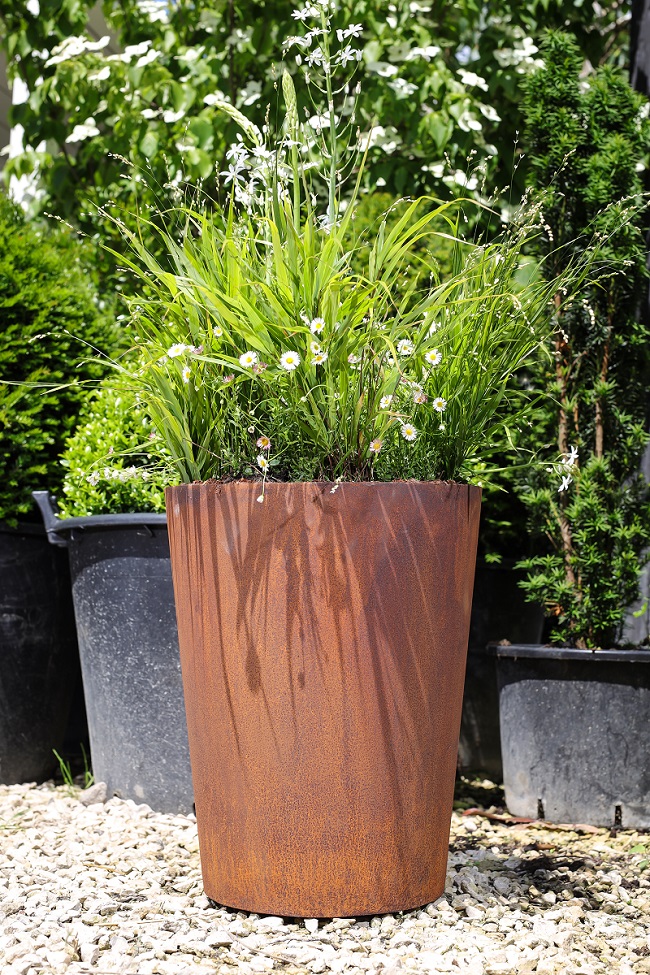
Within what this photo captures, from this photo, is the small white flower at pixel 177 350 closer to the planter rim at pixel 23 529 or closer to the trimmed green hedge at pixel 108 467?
the trimmed green hedge at pixel 108 467

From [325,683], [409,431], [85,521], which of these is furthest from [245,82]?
[325,683]

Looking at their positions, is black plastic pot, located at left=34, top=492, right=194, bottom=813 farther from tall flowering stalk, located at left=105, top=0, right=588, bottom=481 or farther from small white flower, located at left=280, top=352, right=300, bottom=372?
small white flower, located at left=280, top=352, right=300, bottom=372

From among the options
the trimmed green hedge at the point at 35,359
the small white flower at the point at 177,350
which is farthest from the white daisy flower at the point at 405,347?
the trimmed green hedge at the point at 35,359

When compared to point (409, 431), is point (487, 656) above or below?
below

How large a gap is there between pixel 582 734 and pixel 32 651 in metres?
1.61

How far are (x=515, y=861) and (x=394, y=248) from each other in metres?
1.39

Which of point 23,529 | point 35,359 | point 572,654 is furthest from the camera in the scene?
point 35,359

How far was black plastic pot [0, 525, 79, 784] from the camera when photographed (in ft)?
9.51

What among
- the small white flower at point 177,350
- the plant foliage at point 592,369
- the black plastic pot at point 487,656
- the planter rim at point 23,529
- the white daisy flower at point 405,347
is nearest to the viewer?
the small white flower at point 177,350

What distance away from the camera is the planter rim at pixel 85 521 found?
256 cm

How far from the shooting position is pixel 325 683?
173 cm

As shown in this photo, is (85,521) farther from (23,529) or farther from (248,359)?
(248,359)

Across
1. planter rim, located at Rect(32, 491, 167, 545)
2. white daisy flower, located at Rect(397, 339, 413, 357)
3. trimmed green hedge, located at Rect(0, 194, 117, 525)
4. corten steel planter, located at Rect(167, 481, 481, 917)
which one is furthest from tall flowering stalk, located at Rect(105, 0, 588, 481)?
trimmed green hedge, located at Rect(0, 194, 117, 525)

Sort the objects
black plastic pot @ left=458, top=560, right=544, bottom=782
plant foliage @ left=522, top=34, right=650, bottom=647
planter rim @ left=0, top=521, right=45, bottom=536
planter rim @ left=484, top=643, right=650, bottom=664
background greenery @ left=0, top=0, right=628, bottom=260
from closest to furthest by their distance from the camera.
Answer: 1. planter rim @ left=484, top=643, right=650, bottom=664
2. plant foliage @ left=522, top=34, right=650, bottom=647
3. planter rim @ left=0, top=521, right=45, bottom=536
4. black plastic pot @ left=458, top=560, right=544, bottom=782
5. background greenery @ left=0, top=0, right=628, bottom=260
